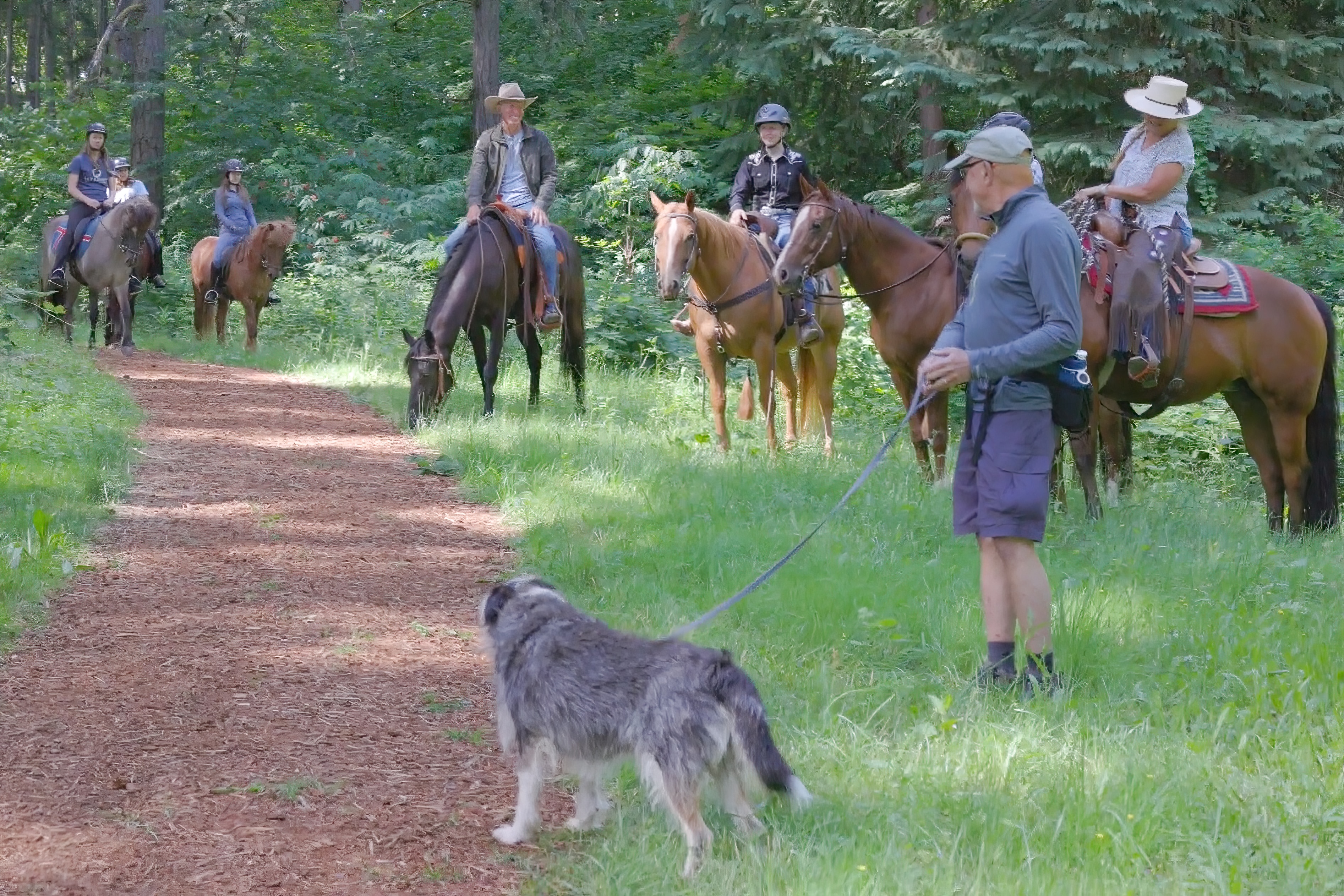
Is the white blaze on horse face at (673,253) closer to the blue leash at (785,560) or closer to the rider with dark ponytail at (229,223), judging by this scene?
the blue leash at (785,560)

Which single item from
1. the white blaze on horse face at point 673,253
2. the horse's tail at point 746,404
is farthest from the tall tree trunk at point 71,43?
the white blaze on horse face at point 673,253

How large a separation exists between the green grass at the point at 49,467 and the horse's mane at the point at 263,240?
4.67 metres

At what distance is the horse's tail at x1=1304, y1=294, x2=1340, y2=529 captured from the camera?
880 centimetres

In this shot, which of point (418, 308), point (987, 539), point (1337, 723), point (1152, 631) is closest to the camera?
point (1337, 723)

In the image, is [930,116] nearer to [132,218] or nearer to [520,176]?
[520,176]

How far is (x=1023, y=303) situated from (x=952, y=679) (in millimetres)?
1499

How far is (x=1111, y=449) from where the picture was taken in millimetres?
10102

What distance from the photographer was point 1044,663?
5.07 metres

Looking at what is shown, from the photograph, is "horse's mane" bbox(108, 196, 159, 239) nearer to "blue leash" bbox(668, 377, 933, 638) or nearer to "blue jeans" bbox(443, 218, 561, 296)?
"blue jeans" bbox(443, 218, 561, 296)

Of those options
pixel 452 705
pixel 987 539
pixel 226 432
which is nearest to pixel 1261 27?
pixel 226 432

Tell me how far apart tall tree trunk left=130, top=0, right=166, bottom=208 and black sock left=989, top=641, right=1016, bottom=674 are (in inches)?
944

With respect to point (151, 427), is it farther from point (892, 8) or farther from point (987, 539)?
point (892, 8)

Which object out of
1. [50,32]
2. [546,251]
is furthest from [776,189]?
[50,32]

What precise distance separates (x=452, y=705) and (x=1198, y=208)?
14941 millimetres
